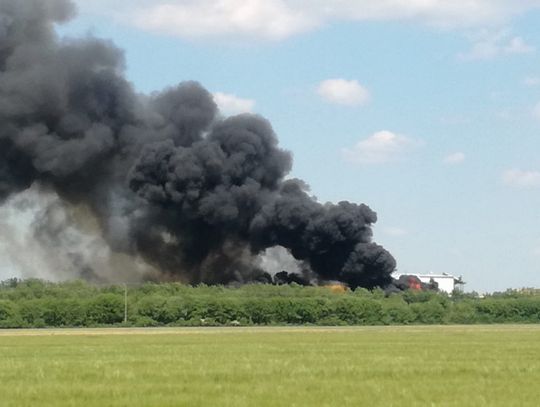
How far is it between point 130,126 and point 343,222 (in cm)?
2606

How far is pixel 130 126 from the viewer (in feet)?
407

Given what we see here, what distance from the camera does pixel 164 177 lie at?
120m

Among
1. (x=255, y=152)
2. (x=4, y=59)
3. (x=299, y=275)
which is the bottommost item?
(x=299, y=275)

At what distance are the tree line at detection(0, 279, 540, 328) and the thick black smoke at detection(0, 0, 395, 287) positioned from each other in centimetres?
763

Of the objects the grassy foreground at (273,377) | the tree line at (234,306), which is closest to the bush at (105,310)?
the tree line at (234,306)

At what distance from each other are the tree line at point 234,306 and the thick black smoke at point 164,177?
7.63 m

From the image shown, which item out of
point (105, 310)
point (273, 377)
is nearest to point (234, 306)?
point (105, 310)

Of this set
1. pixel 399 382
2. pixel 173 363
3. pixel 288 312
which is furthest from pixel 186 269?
pixel 399 382

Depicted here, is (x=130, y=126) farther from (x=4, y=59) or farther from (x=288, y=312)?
(x=288, y=312)

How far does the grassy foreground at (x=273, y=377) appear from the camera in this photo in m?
26.0

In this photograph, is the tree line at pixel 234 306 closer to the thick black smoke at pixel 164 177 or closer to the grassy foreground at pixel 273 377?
the thick black smoke at pixel 164 177

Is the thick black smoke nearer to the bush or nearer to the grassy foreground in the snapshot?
the bush

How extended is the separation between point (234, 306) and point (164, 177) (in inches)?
835

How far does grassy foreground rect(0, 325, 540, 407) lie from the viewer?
85.4 feet
